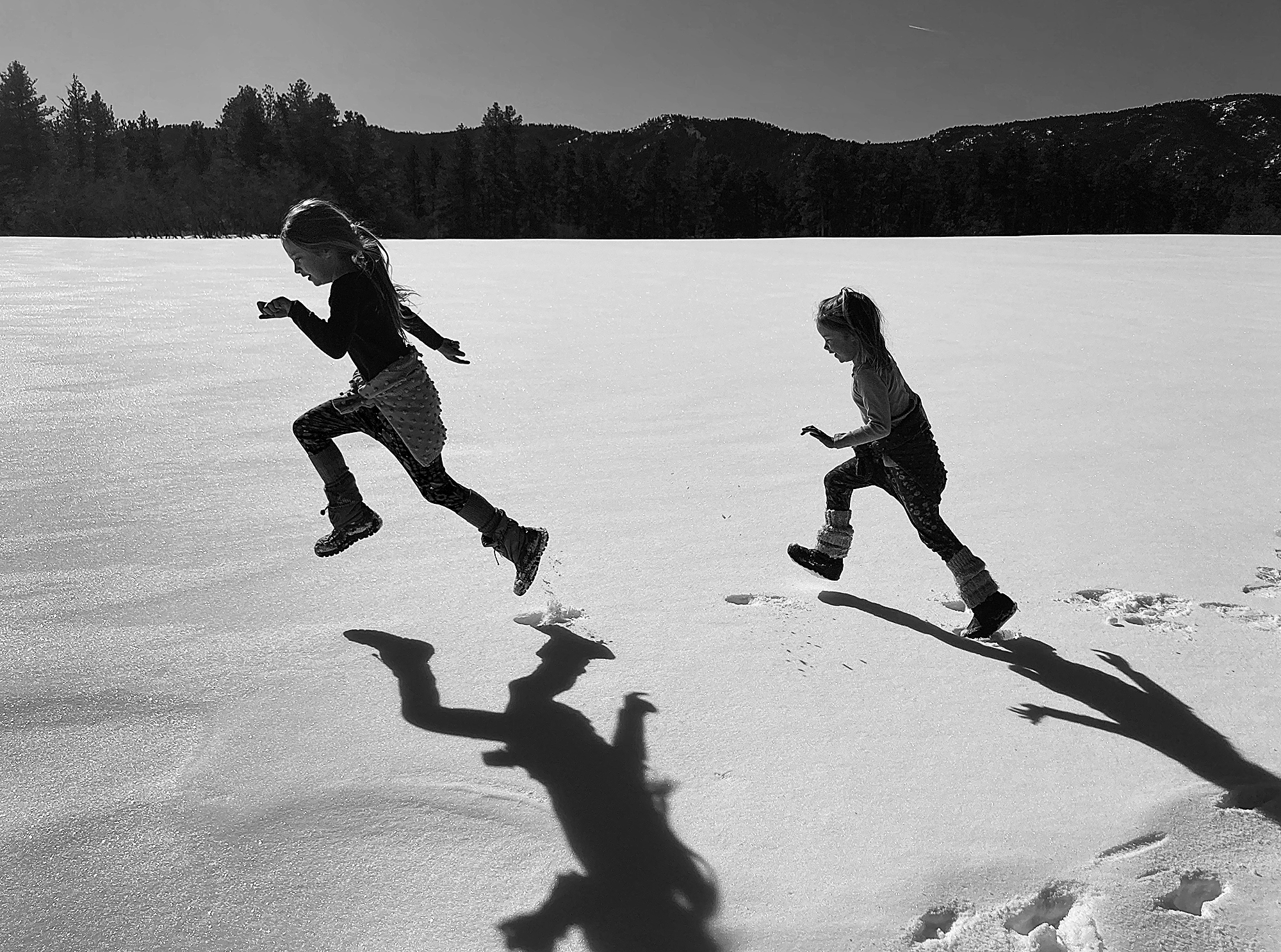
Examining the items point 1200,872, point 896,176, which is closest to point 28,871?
point 1200,872

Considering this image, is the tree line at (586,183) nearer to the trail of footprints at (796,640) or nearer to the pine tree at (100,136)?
the pine tree at (100,136)

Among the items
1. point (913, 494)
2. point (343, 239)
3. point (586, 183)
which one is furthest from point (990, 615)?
point (586, 183)

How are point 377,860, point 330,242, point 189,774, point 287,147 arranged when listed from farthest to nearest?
point 287,147
point 330,242
point 189,774
point 377,860

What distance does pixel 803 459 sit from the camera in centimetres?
457

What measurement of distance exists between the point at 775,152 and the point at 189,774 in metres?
182

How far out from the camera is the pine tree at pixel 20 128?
58594 mm

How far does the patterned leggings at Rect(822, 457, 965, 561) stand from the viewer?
2785 millimetres

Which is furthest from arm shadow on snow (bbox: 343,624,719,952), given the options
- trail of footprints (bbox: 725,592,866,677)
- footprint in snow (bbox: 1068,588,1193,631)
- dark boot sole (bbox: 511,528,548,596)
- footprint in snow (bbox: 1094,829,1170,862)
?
footprint in snow (bbox: 1068,588,1193,631)

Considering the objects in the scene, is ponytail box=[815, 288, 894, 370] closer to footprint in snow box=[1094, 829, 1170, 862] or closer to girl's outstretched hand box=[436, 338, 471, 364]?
girl's outstretched hand box=[436, 338, 471, 364]

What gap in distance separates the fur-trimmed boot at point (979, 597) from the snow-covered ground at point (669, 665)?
0.08 metres

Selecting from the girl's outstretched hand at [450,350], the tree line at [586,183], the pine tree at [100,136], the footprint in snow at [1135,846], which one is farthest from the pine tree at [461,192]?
the footprint in snow at [1135,846]

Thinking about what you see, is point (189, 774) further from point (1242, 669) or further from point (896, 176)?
point (896, 176)

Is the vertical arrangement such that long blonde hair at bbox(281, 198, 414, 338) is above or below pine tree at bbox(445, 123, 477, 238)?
below

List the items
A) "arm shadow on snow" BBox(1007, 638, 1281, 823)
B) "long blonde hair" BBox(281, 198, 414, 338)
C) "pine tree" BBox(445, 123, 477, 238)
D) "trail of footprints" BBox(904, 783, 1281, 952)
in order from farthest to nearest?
1. "pine tree" BBox(445, 123, 477, 238)
2. "long blonde hair" BBox(281, 198, 414, 338)
3. "arm shadow on snow" BBox(1007, 638, 1281, 823)
4. "trail of footprints" BBox(904, 783, 1281, 952)
